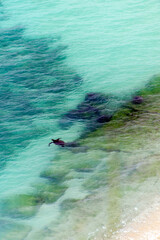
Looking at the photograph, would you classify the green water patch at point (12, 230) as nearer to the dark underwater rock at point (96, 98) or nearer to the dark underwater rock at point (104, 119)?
the dark underwater rock at point (104, 119)

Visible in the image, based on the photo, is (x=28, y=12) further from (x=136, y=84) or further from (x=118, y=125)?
(x=118, y=125)

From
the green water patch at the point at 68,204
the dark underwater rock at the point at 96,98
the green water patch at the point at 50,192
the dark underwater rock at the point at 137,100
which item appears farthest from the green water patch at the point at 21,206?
the dark underwater rock at the point at 137,100

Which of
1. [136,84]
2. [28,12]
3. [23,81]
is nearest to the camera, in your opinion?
[136,84]

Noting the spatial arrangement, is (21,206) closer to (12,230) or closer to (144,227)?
(12,230)

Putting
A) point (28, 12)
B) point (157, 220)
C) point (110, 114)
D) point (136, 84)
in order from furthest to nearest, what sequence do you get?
1. point (28, 12)
2. point (136, 84)
3. point (110, 114)
4. point (157, 220)

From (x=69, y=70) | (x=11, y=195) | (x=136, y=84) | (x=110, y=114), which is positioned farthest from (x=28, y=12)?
(x=11, y=195)

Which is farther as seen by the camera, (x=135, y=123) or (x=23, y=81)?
(x=23, y=81)

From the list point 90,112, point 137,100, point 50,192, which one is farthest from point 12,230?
point 137,100
